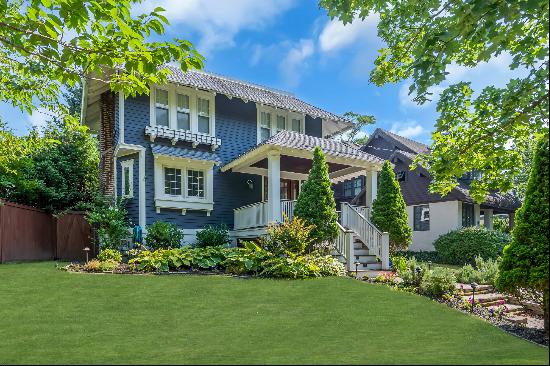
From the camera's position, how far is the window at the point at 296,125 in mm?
19016

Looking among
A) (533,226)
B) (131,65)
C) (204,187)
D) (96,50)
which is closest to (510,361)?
(533,226)

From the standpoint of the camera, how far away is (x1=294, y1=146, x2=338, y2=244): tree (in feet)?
40.3

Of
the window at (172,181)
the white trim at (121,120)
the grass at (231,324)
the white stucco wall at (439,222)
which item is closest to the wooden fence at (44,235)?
the window at (172,181)

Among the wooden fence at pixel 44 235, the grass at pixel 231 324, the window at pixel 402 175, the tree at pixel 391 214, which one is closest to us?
the grass at pixel 231 324

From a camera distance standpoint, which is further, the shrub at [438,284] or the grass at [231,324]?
the shrub at [438,284]

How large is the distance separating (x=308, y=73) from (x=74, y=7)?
906cm

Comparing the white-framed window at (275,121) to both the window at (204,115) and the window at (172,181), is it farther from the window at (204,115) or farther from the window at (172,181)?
the window at (172,181)

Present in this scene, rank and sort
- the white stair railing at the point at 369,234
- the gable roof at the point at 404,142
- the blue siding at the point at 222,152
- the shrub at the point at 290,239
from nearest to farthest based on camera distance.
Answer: the shrub at the point at 290,239 < the white stair railing at the point at 369,234 < the blue siding at the point at 222,152 < the gable roof at the point at 404,142

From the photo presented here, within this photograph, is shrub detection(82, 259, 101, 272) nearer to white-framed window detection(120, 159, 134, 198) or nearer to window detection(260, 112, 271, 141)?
white-framed window detection(120, 159, 134, 198)

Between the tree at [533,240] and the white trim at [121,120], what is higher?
the white trim at [121,120]

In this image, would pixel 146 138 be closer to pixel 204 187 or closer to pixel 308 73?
pixel 204 187

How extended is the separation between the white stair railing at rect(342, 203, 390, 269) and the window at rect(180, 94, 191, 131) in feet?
22.5

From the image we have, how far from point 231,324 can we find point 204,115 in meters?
11.7

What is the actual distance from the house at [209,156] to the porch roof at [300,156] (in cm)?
4
